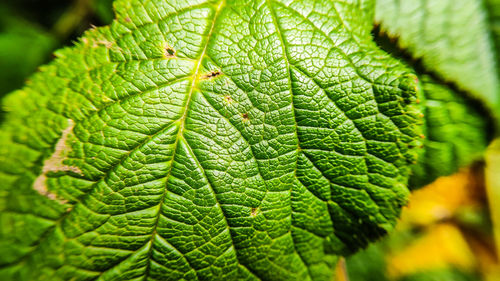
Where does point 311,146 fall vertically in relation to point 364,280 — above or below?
above

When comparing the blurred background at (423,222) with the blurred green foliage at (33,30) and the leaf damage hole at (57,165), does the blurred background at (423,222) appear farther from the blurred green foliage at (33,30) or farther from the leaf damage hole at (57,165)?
the leaf damage hole at (57,165)

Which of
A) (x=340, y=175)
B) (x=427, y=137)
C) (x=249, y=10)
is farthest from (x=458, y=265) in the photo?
(x=249, y=10)

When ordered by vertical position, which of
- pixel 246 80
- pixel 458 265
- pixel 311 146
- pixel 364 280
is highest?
pixel 246 80

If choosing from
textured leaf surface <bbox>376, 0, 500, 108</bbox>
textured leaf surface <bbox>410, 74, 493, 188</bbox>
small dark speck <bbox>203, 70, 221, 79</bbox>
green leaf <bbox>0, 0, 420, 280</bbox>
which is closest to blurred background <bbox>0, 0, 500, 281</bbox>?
textured leaf surface <bbox>410, 74, 493, 188</bbox>

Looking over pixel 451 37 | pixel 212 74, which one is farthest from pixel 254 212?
pixel 451 37

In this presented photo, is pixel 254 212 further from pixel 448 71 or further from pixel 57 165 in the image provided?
pixel 448 71

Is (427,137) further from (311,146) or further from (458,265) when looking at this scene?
(458,265)

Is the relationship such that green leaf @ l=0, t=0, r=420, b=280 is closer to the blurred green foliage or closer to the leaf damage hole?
the leaf damage hole
